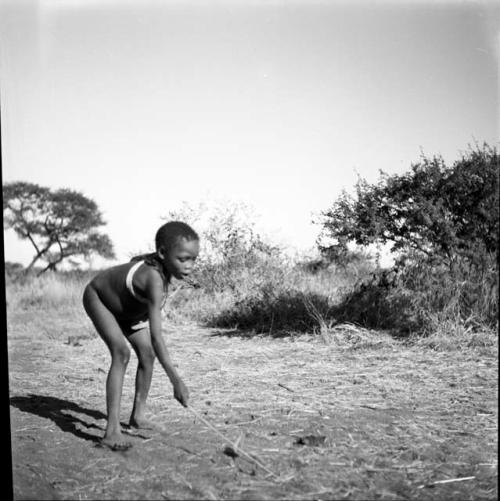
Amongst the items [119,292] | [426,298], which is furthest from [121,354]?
[426,298]

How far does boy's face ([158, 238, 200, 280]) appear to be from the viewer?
105 inches

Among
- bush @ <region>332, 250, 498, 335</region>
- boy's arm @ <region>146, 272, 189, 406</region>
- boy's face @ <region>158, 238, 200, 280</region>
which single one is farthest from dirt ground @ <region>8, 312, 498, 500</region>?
boy's face @ <region>158, 238, 200, 280</region>

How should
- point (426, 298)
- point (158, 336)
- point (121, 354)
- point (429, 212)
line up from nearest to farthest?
point (158, 336) < point (121, 354) < point (429, 212) < point (426, 298)

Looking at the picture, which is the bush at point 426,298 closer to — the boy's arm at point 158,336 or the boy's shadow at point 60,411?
the boy's arm at point 158,336

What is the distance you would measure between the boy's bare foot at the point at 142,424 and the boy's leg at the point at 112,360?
299 millimetres

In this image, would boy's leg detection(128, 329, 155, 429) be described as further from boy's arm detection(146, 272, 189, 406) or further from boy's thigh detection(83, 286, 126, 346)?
boy's arm detection(146, 272, 189, 406)

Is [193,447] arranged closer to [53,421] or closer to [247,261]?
[53,421]

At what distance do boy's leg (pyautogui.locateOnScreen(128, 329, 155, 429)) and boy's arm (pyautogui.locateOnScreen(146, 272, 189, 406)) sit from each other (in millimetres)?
401

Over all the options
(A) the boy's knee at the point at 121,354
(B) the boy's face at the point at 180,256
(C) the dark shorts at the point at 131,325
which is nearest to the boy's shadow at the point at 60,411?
(A) the boy's knee at the point at 121,354

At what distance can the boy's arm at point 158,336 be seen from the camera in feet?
8.16

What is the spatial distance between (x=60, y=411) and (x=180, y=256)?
154 cm

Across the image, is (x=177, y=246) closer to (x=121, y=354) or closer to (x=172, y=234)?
(x=172, y=234)

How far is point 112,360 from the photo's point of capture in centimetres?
281

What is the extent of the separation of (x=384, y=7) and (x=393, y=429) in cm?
230
